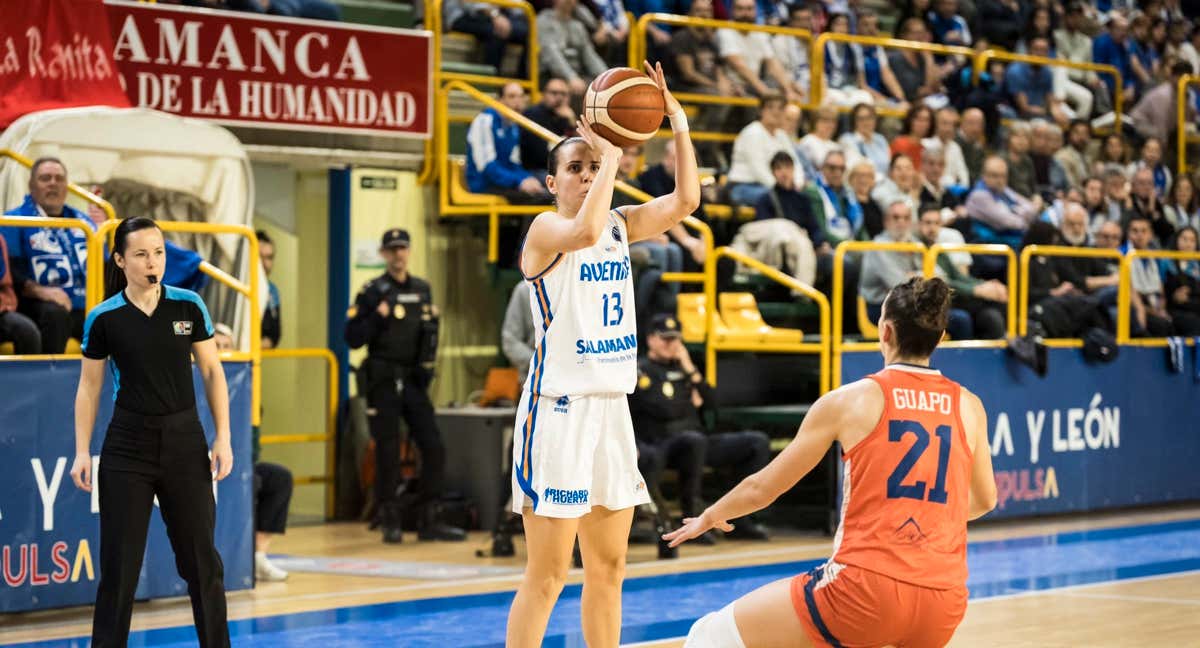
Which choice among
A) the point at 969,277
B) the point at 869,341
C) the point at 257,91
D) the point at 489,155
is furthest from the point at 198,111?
the point at 969,277

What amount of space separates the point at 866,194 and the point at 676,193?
887 cm

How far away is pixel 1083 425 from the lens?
1414 cm

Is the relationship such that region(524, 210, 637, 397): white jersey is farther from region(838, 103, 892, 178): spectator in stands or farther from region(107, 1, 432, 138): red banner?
region(838, 103, 892, 178): spectator in stands

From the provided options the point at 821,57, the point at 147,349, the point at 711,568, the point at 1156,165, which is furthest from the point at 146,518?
the point at 1156,165

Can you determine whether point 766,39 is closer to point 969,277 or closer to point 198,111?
point 969,277

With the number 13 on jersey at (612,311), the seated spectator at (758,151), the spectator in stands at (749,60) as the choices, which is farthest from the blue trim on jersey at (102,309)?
the spectator in stands at (749,60)

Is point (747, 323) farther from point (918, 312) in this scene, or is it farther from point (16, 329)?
point (918, 312)

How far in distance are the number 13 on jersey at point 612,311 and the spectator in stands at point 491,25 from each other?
918 centimetres

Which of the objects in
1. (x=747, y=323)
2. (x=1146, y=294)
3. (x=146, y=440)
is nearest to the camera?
(x=146, y=440)

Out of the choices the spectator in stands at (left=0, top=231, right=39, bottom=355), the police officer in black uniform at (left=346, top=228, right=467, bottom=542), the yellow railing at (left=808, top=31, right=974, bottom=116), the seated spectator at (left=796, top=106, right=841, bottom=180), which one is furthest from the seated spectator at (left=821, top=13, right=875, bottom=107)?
the spectator in stands at (left=0, top=231, right=39, bottom=355)

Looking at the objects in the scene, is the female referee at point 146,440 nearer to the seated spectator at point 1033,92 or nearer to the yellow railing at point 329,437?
the yellow railing at point 329,437

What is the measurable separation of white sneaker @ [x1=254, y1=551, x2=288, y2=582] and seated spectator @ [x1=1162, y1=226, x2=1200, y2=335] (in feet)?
27.8

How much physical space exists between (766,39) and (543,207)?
3682mm

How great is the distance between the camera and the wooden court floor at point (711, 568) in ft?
28.0
